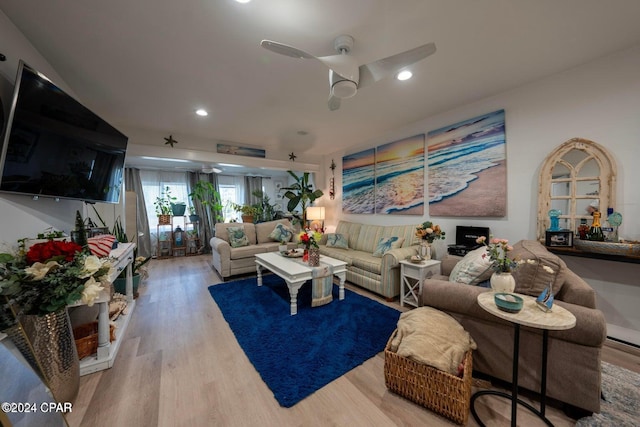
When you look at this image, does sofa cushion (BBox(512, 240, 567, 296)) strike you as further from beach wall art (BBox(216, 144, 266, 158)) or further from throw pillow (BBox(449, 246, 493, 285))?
beach wall art (BBox(216, 144, 266, 158))

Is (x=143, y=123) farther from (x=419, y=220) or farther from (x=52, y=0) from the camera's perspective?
(x=419, y=220)

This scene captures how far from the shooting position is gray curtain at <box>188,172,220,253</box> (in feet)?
20.5

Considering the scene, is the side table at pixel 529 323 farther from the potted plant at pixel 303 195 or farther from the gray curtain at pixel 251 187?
the gray curtain at pixel 251 187

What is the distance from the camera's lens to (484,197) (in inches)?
109

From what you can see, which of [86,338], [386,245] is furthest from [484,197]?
[86,338]

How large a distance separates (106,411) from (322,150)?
15.5 feet

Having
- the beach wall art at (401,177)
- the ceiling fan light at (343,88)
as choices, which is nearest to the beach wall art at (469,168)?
the beach wall art at (401,177)

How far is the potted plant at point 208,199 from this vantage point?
6.03m

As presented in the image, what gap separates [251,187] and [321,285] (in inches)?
200

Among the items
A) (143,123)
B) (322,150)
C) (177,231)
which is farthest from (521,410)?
(177,231)

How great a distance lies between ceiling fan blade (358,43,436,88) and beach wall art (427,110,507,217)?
1872 mm

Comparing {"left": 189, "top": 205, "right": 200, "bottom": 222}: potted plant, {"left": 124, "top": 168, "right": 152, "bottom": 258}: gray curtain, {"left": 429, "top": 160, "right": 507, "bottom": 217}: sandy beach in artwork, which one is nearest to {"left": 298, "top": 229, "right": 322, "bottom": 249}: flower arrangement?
{"left": 429, "top": 160, "right": 507, "bottom": 217}: sandy beach in artwork

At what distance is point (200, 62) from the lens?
1979mm

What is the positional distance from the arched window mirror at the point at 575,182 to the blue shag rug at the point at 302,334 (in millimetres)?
1947
